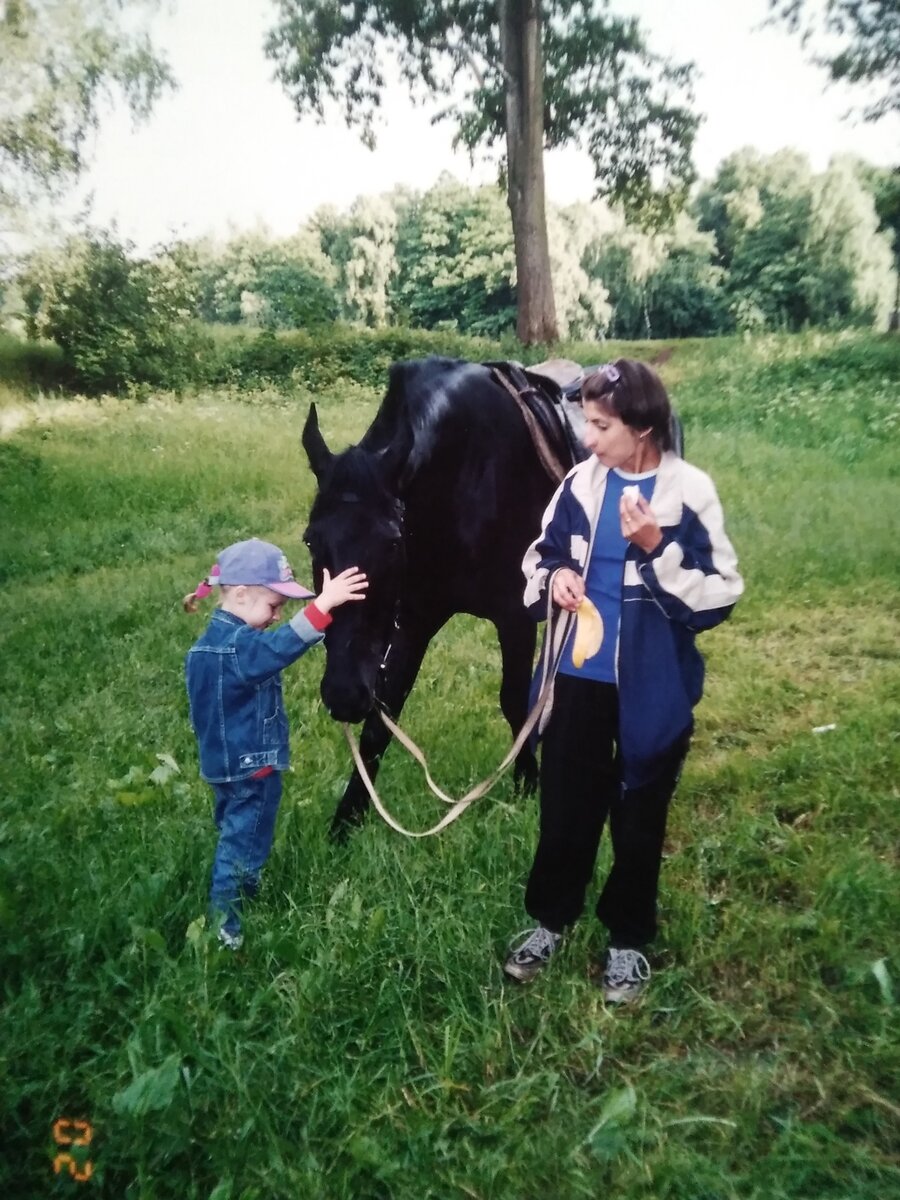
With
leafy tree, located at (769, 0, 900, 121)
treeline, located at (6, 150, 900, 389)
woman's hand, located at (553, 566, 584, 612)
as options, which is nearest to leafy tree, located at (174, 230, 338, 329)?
treeline, located at (6, 150, 900, 389)

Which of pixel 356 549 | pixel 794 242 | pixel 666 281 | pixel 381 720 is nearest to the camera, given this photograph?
pixel 356 549

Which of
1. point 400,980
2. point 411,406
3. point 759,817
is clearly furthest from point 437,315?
point 400,980

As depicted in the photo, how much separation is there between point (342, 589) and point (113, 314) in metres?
2.98

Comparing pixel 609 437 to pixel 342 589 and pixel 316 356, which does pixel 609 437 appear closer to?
pixel 342 589

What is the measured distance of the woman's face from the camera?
1.57m

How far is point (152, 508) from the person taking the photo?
4258 mm

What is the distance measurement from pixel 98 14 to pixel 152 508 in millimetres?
2159

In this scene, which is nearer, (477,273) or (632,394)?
(632,394)

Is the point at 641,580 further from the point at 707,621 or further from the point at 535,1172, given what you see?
the point at 535,1172

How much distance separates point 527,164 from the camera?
14.6 feet

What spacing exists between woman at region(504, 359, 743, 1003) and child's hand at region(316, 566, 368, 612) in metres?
0.36

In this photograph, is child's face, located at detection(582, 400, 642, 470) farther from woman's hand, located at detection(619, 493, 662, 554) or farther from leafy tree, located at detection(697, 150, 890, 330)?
leafy tree, located at detection(697, 150, 890, 330)
